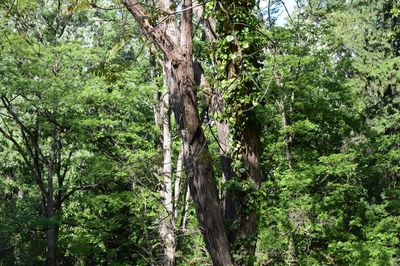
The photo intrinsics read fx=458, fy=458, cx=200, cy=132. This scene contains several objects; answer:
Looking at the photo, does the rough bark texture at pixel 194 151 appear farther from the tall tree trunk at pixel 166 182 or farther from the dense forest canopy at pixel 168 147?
the tall tree trunk at pixel 166 182

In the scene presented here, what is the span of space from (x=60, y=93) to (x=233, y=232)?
1027cm

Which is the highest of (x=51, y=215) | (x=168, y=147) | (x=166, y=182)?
(x=168, y=147)

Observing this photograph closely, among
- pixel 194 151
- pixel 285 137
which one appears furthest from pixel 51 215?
pixel 194 151

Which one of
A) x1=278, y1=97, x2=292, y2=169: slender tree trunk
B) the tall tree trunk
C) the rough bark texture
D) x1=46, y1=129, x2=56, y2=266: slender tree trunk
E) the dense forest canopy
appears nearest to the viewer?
the rough bark texture

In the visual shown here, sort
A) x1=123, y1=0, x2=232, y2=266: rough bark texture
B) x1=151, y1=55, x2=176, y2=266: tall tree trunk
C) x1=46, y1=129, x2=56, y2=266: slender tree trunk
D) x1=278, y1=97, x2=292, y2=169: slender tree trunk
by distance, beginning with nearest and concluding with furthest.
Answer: x1=123, y1=0, x2=232, y2=266: rough bark texture → x1=151, y1=55, x2=176, y2=266: tall tree trunk → x1=278, y1=97, x2=292, y2=169: slender tree trunk → x1=46, y1=129, x2=56, y2=266: slender tree trunk

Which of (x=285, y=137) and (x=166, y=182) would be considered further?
(x=285, y=137)

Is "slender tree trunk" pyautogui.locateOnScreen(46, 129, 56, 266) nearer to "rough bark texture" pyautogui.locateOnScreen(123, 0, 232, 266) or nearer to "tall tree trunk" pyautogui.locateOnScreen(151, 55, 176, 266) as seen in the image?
"tall tree trunk" pyautogui.locateOnScreen(151, 55, 176, 266)

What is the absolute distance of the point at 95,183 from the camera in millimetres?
15391

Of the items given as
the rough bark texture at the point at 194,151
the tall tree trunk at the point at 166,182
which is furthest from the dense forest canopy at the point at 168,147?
the rough bark texture at the point at 194,151

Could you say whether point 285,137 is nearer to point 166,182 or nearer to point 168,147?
point 168,147

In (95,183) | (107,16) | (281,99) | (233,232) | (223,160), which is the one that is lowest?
(233,232)

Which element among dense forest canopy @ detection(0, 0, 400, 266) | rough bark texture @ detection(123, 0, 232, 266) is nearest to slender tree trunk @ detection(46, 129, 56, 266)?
dense forest canopy @ detection(0, 0, 400, 266)

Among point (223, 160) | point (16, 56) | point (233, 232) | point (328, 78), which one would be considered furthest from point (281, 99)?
point (233, 232)

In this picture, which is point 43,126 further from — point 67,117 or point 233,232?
point 233,232
